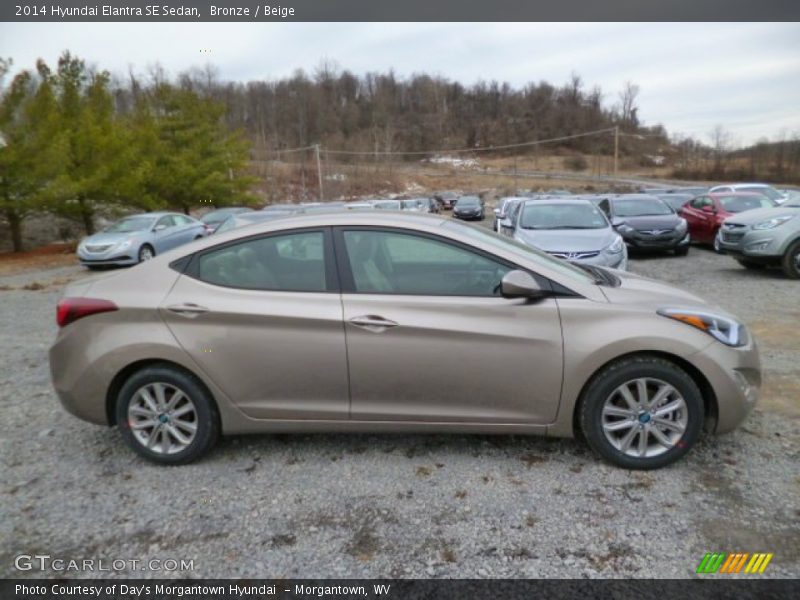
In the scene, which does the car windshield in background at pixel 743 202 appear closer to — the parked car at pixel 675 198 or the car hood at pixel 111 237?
the parked car at pixel 675 198

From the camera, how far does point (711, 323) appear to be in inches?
121

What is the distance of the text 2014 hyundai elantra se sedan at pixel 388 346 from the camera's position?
3025mm

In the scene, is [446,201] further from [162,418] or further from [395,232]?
[162,418]

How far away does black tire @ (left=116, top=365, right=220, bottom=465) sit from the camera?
324 cm

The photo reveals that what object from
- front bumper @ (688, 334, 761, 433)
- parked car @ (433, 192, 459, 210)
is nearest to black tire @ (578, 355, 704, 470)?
front bumper @ (688, 334, 761, 433)

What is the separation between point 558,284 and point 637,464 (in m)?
1.16

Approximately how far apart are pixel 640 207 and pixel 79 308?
12.6m

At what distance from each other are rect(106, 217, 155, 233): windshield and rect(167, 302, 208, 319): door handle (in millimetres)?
12202

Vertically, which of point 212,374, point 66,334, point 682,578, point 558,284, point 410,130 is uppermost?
point 410,130

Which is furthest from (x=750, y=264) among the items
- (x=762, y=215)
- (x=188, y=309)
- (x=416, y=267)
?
(x=188, y=309)

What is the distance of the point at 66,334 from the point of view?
333cm

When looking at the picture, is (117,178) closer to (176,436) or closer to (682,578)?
(176,436)

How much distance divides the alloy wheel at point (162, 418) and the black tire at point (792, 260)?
961cm

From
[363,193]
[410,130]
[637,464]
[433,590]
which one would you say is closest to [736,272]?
[637,464]
